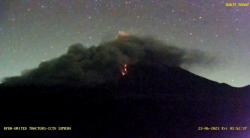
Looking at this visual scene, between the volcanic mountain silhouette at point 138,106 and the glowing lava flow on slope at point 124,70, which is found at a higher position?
the glowing lava flow on slope at point 124,70

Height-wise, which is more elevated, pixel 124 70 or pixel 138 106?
pixel 124 70

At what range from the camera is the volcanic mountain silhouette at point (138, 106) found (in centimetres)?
298

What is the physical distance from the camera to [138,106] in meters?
3.03

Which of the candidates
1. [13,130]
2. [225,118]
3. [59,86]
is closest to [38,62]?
[59,86]

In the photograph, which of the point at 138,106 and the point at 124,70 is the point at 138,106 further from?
the point at 124,70

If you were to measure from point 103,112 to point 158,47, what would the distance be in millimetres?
484

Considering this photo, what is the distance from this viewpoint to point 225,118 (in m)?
3.07

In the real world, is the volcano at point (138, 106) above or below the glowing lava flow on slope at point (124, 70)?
below

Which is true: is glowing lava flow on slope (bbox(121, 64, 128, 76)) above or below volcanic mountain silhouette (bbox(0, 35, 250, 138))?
above

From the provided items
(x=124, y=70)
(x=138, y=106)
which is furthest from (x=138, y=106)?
(x=124, y=70)

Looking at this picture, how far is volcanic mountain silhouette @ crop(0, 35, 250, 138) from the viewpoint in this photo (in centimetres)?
298

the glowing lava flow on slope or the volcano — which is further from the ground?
the glowing lava flow on slope

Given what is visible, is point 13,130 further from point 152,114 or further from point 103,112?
point 152,114

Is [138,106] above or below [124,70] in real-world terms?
below
